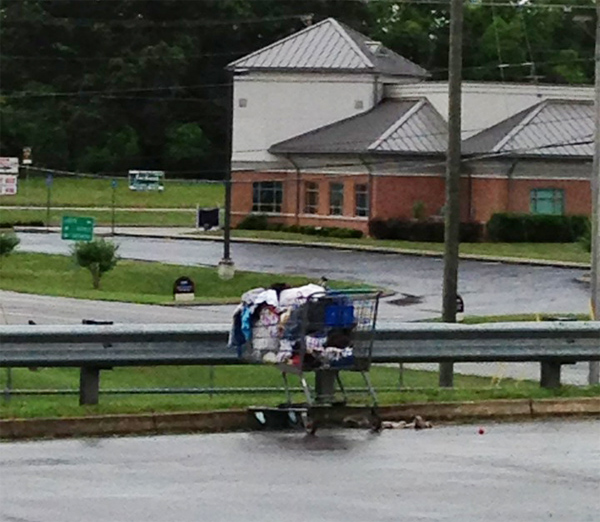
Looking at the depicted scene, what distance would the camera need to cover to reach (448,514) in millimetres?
10273

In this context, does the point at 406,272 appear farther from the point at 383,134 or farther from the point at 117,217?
the point at 117,217

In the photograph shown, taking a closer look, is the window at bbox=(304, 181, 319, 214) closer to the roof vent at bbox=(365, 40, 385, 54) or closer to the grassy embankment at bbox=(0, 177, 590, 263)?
the grassy embankment at bbox=(0, 177, 590, 263)

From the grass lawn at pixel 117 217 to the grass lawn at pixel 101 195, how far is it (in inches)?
123

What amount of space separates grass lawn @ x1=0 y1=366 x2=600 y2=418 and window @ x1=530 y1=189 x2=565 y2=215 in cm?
3697

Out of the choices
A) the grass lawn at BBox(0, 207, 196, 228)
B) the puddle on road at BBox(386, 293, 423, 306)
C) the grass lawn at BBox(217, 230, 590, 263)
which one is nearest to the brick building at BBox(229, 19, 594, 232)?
the grass lawn at BBox(217, 230, 590, 263)

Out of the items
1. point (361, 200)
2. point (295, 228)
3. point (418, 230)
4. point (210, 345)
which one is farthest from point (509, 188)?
point (210, 345)

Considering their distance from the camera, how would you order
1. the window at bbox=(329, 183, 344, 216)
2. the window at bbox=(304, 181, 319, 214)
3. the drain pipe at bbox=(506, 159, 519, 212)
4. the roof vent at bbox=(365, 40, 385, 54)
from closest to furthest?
the drain pipe at bbox=(506, 159, 519, 212) → the window at bbox=(329, 183, 344, 216) → the window at bbox=(304, 181, 319, 214) → the roof vent at bbox=(365, 40, 385, 54)

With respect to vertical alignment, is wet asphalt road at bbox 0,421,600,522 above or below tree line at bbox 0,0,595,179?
below

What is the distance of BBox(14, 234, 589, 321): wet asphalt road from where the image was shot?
4344cm

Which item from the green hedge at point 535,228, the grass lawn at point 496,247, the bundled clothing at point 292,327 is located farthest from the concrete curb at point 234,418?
the green hedge at point 535,228

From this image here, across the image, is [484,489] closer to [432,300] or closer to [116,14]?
[432,300]

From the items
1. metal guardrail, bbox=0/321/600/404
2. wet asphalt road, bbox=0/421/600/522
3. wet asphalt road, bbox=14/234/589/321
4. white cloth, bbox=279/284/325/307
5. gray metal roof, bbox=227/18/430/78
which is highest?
gray metal roof, bbox=227/18/430/78

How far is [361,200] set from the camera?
66.5 m

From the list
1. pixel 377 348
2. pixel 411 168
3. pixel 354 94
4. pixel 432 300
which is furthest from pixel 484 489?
pixel 354 94
